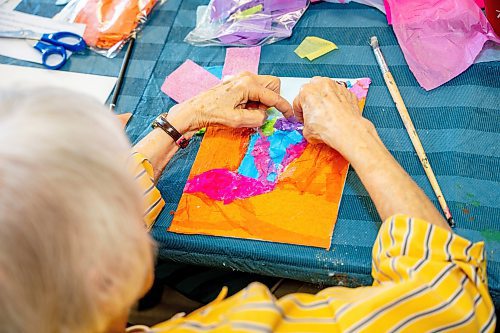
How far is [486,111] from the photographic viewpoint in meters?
1.11

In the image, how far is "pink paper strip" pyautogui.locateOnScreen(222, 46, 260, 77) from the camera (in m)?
1.31

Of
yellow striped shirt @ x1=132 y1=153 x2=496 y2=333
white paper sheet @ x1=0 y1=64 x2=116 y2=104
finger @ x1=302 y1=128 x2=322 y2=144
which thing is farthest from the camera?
white paper sheet @ x1=0 y1=64 x2=116 y2=104

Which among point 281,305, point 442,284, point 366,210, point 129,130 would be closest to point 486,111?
point 366,210

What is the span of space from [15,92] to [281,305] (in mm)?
476

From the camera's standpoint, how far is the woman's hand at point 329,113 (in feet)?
3.47

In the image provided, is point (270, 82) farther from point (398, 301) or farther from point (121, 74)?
point (398, 301)

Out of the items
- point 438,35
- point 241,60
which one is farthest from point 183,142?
point 438,35

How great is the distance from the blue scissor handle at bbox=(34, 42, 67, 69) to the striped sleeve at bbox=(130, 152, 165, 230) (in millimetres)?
491

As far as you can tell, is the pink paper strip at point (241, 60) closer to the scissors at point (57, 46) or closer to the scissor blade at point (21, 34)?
the scissors at point (57, 46)

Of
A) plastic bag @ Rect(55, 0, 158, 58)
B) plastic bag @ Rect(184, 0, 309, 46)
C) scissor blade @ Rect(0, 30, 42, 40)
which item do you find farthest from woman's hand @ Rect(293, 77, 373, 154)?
scissor blade @ Rect(0, 30, 42, 40)

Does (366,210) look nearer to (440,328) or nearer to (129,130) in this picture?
(440,328)

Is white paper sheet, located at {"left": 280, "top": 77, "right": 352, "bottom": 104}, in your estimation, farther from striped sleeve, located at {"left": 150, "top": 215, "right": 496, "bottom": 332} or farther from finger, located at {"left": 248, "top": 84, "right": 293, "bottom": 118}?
striped sleeve, located at {"left": 150, "top": 215, "right": 496, "bottom": 332}

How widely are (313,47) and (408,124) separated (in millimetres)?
335

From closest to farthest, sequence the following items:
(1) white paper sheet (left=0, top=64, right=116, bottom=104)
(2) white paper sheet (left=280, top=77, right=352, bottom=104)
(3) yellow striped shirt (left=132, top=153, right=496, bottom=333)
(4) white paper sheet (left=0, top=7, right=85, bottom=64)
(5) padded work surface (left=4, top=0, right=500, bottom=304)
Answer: (3) yellow striped shirt (left=132, top=153, right=496, bottom=333) < (5) padded work surface (left=4, top=0, right=500, bottom=304) < (2) white paper sheet (left=280, top=77, right=352, bottom=104) < (1) white paper sheet (left=0, top=64, right=116, bottom=104) < (4) white paper sheet (left=0, top=7, right=85, bottom=64)
